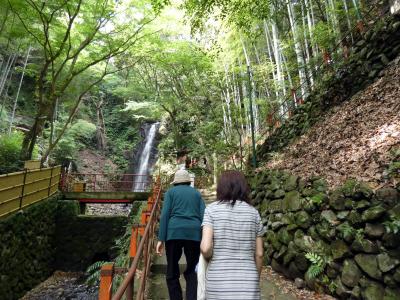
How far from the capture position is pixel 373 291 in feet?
10.4

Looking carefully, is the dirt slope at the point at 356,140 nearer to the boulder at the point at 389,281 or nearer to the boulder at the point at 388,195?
the boulder at the point at 388,195

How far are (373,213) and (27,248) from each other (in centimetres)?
834

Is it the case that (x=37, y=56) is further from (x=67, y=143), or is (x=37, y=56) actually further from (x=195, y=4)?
(x=195, y=4)

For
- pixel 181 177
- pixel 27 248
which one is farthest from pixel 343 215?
pixel 27 248

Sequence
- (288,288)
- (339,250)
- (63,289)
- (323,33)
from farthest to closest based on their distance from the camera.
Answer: (63,289), (323,33), (288,288), (339,250)

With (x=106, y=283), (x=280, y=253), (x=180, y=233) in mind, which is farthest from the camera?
(x=280, y=253)

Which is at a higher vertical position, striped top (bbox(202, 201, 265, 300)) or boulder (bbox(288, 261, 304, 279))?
striped top (bbox(202, 201, 265, 300))

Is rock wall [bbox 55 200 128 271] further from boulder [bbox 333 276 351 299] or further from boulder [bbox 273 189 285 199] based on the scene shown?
boulder [bbox 333 276 351 299]

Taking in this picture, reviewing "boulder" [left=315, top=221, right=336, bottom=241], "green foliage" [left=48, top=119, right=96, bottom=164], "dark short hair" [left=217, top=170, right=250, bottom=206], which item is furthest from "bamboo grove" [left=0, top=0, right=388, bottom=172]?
"dark short hair" [left=217, top=170, right=250, bottom=206]

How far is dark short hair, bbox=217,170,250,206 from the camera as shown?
2046mm

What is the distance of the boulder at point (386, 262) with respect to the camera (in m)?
3.08

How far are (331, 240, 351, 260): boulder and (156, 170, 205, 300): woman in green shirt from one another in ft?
5.75

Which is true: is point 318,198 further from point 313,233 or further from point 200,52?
point 200,52

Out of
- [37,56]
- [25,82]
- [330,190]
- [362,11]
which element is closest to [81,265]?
[330,190]
